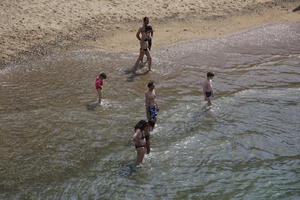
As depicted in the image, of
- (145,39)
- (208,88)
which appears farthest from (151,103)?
(145,39)

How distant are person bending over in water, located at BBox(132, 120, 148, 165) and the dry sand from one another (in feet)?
30.7

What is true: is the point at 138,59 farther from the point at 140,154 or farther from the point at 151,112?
the point at 140,154

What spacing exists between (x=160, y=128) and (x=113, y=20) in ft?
34.3

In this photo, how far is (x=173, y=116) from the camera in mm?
13133

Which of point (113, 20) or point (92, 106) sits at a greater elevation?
point (113, 20)

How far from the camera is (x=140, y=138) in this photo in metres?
10.3

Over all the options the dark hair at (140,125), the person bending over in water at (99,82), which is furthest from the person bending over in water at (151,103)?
the person bending over in water at (99,82)

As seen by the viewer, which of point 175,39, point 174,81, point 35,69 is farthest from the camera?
point 175,39

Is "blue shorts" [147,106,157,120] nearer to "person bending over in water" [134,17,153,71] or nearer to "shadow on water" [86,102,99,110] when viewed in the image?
"shadow on water" [86,102,99,110]

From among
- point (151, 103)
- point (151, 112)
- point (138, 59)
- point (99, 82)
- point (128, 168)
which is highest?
point (138, 59)

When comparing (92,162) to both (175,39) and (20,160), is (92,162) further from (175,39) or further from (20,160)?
(175,39)

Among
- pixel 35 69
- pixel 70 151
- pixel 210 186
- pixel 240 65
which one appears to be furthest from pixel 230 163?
pixel 35 69

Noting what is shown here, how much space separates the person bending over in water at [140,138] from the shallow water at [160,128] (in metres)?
0.34

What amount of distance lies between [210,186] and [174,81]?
22.3 ft
